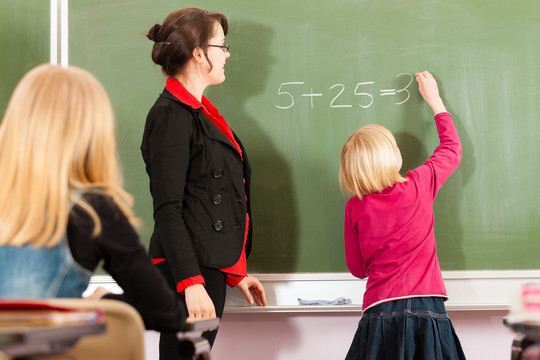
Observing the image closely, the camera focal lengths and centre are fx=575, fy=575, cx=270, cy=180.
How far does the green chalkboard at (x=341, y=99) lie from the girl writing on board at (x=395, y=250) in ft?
0.65

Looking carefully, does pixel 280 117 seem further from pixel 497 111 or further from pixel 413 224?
pixel 497 111

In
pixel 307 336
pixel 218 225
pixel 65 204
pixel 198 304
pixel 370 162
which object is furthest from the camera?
pixel 307 336

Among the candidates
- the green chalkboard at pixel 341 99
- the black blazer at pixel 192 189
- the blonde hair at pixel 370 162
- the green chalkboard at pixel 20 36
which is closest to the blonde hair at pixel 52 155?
the black blazer at pixel 192 189

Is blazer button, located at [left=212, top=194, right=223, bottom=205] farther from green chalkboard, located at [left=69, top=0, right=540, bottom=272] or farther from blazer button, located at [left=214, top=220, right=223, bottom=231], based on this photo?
green chalkboard, located at [left=69, top=0, right=540, bottom=272]

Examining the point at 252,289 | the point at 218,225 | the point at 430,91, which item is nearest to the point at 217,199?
the point at 218,225

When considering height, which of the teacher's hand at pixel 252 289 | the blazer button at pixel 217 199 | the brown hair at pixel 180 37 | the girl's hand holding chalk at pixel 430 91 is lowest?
the teacher's hand at pixel 252 289

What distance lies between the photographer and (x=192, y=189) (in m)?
1.86

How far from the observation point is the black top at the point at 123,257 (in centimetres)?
114

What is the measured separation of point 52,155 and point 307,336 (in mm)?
1490

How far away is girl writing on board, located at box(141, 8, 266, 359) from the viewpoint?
1727 millimetres

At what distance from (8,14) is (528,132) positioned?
216 centimetres

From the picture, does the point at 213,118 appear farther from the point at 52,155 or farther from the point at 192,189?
the point at 52,155

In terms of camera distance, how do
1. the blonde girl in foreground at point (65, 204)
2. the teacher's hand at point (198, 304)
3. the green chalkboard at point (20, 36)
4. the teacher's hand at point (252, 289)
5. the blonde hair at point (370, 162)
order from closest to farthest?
1. the blonde girl in foreground at point (65, 204)
2. the teacher's hand at point (198, 304)
3. the blonde hair at point (370, 162)
4. the teacher's hand at point (252, 289)
5. the green chalkboard at point (20, 36)

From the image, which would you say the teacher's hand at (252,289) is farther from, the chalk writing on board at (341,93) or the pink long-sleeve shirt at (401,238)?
the chalk writing on board at (341,93)
